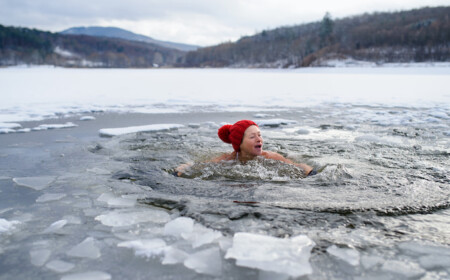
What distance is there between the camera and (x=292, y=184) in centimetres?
284

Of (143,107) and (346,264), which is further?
(143,107)

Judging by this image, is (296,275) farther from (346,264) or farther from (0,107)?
(0,107)

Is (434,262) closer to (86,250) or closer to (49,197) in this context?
(86,250)

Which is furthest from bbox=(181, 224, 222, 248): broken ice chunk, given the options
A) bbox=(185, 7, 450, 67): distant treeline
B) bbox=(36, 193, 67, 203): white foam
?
bbox=(185, 7, 450, 67): distant treeline

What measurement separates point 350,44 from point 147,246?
71842mm

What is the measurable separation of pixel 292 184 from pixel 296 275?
149 cm

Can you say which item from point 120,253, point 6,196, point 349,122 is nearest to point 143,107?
point 349,122

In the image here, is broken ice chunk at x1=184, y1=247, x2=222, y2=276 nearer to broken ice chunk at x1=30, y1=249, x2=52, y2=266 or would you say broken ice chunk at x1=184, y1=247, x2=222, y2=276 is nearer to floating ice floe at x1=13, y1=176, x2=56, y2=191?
broken ice chunk at x1=30, y1=249, x2=52, y2=266

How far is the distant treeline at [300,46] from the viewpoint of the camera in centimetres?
5453

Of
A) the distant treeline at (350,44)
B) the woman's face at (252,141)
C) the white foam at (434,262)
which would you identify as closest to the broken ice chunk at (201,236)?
the white foam at (434,262)

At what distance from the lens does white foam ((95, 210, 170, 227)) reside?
1.94 meters

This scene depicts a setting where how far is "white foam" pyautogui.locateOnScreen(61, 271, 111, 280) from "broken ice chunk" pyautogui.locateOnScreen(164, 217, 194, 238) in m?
0.43

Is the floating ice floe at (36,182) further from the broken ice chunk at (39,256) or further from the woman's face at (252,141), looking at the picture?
the woman's face at (252,141)

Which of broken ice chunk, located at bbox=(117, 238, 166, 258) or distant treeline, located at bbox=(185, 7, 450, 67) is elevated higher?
distant treeline, located at bbox=(185, 7, 450, 67)
